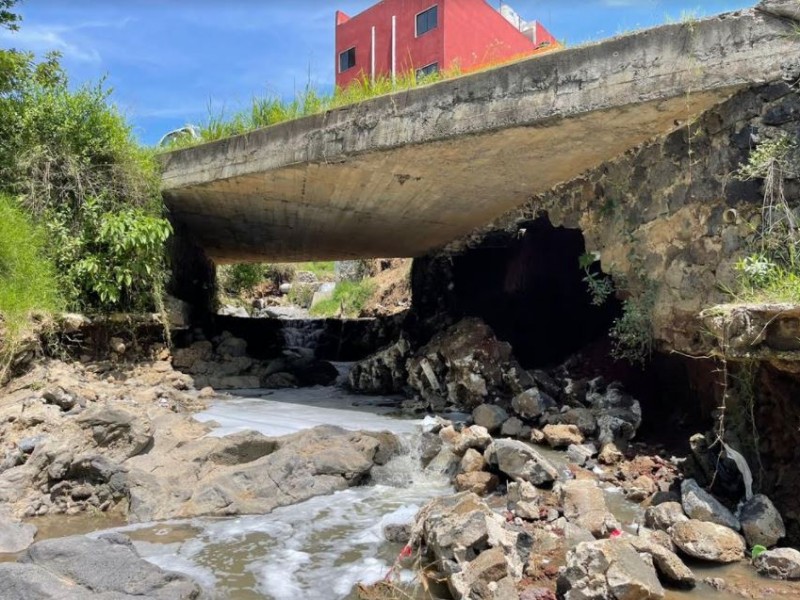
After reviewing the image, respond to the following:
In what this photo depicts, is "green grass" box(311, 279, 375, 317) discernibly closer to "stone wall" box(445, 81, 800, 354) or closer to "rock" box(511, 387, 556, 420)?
"rock" box(511, 387, 556, 420)

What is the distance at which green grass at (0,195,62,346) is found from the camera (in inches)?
249

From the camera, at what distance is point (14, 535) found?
3.97m

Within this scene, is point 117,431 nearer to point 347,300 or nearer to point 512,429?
point 512,429

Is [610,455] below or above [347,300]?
below

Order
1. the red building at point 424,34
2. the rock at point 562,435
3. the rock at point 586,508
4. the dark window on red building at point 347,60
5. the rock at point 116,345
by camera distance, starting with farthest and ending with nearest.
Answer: the dark window on red building at point 347,60, the red building at point 424,34, the rock at point 116,345, the rock at point 562,435, the rock at point 586,508

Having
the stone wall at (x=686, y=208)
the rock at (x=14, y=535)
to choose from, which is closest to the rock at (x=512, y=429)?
the stone wall at (x=686, y=208)

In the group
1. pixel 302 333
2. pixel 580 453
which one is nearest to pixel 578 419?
pixel 580 453

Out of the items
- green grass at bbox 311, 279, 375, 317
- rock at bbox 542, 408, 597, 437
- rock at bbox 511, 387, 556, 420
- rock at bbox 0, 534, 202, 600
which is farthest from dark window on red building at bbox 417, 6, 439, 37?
rock at bbox 0, 534, 202, 600

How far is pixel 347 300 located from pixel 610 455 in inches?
543

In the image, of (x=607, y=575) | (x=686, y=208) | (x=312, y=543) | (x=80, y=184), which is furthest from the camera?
(x=80, y=184)

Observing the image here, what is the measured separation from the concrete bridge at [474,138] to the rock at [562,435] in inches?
Answer: 110

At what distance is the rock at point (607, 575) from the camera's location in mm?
2961

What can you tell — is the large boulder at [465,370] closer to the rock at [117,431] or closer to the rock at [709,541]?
the rock at [709,541]

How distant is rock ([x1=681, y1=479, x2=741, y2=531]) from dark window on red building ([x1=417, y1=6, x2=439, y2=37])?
15707mm
